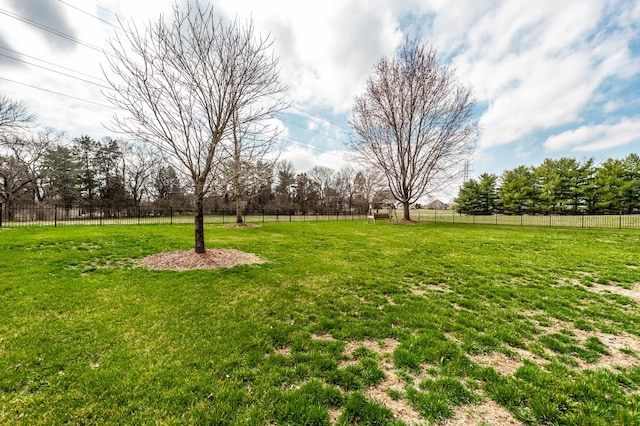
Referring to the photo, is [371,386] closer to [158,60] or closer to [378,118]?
[158,60]

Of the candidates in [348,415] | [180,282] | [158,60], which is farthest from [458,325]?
[158,60]

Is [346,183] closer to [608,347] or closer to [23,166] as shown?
[23,166]

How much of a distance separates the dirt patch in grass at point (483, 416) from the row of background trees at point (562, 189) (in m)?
34.1

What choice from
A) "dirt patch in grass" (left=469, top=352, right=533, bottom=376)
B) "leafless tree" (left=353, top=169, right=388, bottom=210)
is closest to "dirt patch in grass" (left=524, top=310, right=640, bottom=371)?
"dirt patch in grass" (left=469, top=352, right=533, bottom=376)

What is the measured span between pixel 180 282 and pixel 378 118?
19017 millimetres

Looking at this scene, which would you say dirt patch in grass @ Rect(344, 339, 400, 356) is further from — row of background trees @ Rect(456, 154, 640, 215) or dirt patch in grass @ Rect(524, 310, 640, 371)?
row of background trees @ Rect(456, 154, 640, 215)

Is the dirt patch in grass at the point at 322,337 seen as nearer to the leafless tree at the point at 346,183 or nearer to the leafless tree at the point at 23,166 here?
the leafless tree at the point at 23,166

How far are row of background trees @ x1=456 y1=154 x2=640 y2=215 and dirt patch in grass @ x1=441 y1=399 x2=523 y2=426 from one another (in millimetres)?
34117

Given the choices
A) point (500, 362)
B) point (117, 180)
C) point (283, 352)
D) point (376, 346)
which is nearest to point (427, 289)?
point (500, 362)

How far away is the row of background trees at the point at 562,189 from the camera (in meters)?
24.7

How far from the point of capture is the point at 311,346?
9.30ft

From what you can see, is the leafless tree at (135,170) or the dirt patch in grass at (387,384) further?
the leafless tree at (135,170)

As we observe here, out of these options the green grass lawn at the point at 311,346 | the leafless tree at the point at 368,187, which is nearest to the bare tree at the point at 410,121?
the leafless tree at the point at 368,187

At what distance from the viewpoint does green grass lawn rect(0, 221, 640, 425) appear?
76.2 inches
